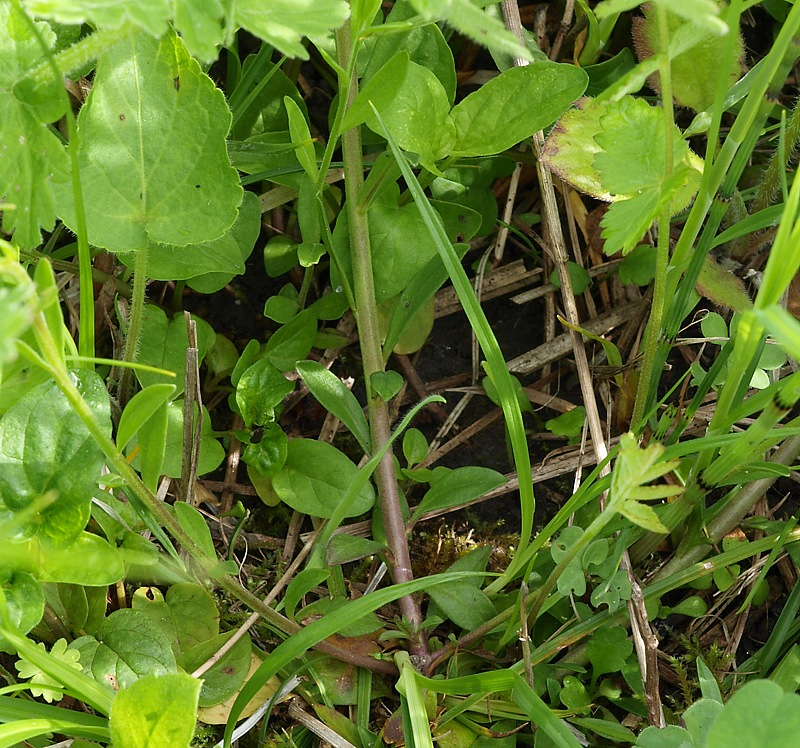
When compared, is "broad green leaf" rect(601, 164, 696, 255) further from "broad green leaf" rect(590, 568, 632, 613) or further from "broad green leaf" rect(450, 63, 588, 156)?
"broad green leaf" rect(590, 568, 632, 613)

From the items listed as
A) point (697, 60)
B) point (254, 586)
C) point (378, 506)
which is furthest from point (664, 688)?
point (697, 60)

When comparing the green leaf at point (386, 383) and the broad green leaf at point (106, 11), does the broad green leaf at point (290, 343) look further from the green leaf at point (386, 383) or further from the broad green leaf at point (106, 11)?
the broad green leaf at point (106, 11)

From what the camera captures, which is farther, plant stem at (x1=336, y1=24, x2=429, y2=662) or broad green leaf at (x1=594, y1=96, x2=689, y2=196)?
plant stem at (x1=336, y1=24, x2=429, y2=662)

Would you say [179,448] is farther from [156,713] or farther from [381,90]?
[381,90]

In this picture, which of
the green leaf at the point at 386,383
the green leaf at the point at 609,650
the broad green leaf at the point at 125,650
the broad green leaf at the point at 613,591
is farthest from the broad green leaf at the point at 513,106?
the broad green leaf at the point at 125,650

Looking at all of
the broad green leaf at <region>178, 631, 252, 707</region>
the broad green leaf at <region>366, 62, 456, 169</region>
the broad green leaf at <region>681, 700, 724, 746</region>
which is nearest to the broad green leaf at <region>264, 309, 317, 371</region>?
the broad green leaf at <region>366, 62, 456, 169</region>

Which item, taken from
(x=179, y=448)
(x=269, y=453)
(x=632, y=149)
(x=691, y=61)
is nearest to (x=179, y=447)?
(x=179, y=448)
